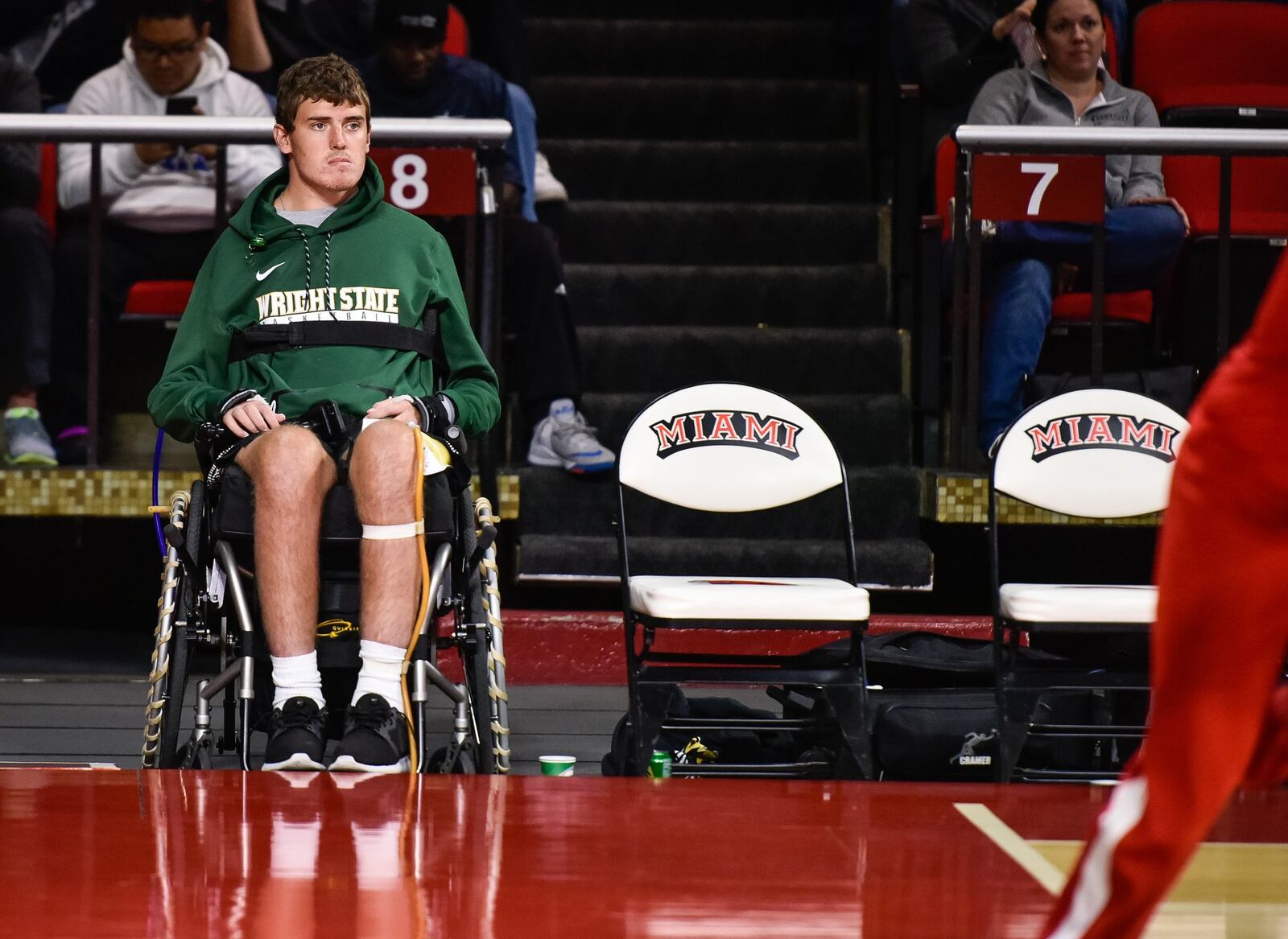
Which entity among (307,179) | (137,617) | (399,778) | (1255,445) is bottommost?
(137,617)

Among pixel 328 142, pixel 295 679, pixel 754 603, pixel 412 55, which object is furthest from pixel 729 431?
pixel 412 55

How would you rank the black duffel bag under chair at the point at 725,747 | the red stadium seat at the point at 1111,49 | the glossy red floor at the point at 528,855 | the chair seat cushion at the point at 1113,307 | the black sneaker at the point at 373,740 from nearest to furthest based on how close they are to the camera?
the glossy red floor at the point at 528,855
the black sneaker at the point at 373,740
the black duffel bag under chair at the point at 725,747
the chair seat cushion at the point at 1113,307
the red stadium seat at the point at 1111,49

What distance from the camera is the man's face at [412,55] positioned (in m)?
5.34

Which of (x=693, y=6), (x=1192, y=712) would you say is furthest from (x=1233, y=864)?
(x=693, y=6)

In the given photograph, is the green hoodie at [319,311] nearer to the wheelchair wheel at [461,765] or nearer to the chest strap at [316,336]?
→ the chest strap at [316,336]

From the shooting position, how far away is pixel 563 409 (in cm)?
502

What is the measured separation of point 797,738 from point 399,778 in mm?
1034

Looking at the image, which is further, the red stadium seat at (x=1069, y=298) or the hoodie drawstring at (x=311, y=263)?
the red stadium seat at (x=1069, y=298)

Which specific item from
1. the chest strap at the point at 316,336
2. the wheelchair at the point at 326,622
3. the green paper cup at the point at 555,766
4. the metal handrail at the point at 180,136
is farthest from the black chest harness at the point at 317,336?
the metal handrail at the point at 180,136

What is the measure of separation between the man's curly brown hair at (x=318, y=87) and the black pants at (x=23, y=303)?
159cm

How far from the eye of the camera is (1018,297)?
4.88 metres

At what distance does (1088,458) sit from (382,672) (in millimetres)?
1792

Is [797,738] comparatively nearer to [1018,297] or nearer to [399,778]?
[399,778]

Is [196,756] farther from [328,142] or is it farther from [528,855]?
[328,142]
